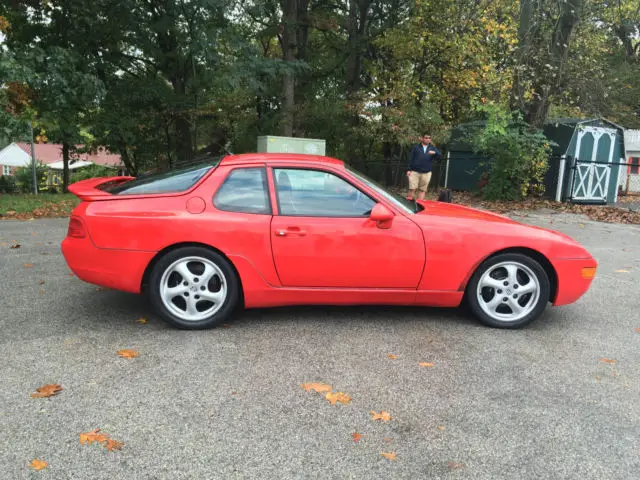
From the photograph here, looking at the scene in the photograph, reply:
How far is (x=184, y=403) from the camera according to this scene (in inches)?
118

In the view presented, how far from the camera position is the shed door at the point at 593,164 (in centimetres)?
1645

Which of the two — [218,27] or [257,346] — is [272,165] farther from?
[218,27]

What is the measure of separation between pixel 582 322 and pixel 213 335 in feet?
10.9

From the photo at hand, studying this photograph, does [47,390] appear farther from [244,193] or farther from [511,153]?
[511,153]

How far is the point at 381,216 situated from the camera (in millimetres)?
4090

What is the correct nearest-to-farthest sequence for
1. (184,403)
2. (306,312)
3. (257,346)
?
1. (184,403)
2. (257,346)
3. (306,312)

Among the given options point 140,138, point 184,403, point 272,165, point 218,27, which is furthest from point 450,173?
point 184,403

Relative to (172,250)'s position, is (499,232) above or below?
above

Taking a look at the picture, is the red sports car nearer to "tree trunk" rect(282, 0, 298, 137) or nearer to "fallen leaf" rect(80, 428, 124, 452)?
"fallen leaf" rect(80, 428, 124, 452)

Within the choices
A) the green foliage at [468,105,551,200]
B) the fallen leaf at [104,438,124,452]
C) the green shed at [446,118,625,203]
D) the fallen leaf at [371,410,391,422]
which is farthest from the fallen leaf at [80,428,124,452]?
the green shed at [446,118,625,203]

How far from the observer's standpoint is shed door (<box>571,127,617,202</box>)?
1645 centimetres

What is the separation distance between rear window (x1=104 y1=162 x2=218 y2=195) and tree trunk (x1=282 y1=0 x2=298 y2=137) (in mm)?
13552

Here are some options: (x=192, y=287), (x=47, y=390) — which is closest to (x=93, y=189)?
(x=192, y=287)

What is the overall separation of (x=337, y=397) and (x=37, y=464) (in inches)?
62.5
